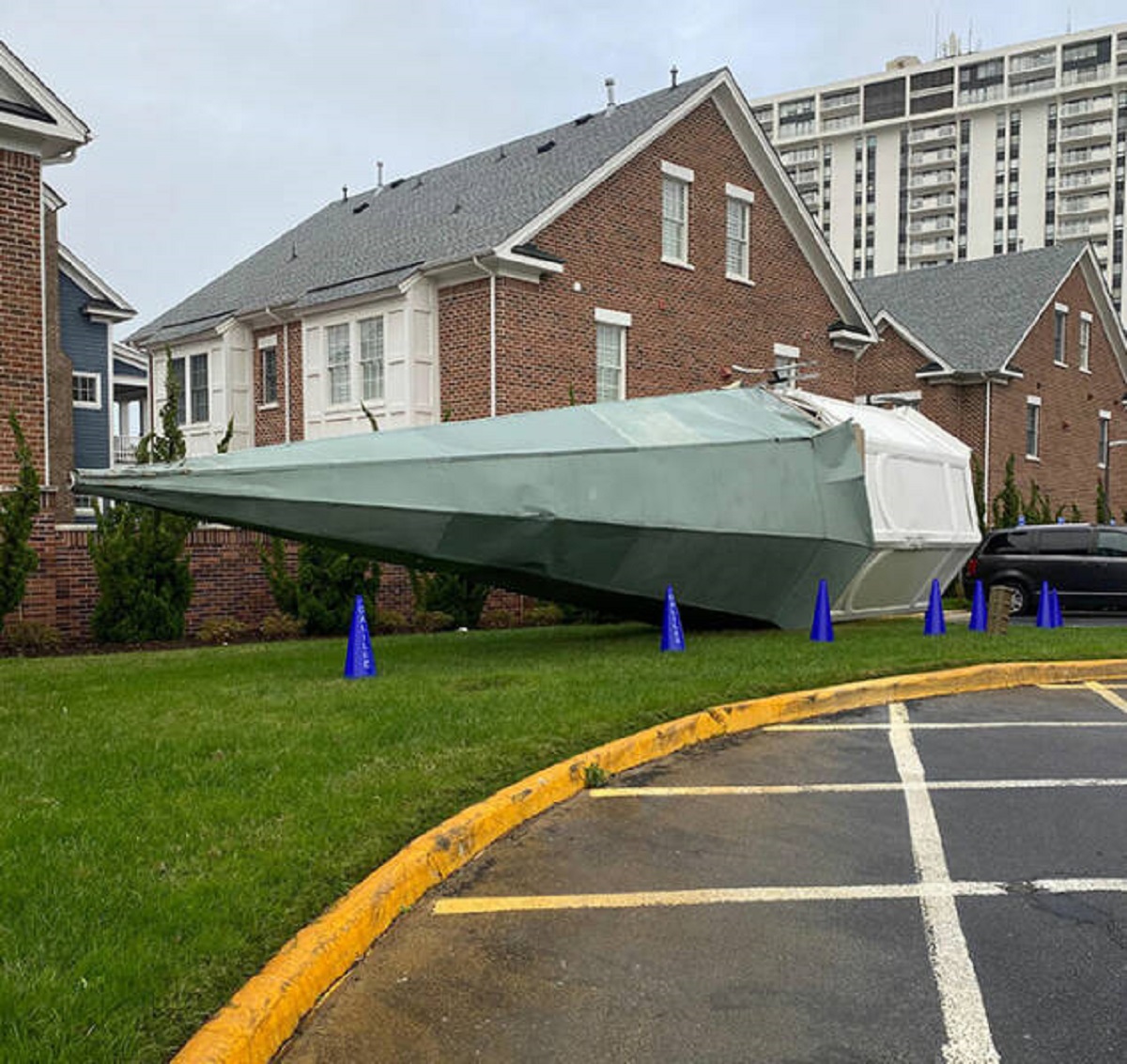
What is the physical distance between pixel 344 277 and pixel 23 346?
9.23m

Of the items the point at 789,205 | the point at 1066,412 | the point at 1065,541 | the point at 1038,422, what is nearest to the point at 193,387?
the point at 789,205

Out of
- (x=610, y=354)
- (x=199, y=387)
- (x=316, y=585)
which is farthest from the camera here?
(x=199, y=387)

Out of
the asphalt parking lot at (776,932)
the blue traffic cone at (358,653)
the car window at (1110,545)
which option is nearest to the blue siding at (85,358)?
the blue traffic cone at (358,653)

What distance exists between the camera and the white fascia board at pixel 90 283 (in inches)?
1051

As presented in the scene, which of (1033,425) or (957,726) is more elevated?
(1033,425)

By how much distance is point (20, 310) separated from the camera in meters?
14.9

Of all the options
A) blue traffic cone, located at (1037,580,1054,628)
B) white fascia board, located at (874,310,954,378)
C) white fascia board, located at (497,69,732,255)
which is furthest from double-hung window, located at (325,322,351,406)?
white fascia board, located at (874,310,954,378)

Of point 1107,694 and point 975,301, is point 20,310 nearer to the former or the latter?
point 1107,694

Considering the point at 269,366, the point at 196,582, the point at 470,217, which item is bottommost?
the point at 196,582

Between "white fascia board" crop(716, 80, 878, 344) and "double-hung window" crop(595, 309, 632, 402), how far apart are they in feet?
18.0

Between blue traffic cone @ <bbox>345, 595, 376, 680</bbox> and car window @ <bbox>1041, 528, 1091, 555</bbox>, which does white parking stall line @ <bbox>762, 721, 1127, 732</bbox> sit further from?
car window @ <bbox>1041, 528, 1091, 555</bbox>

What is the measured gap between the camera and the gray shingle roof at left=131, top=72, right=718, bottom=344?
21.9 metres

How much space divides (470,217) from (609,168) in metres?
2.92

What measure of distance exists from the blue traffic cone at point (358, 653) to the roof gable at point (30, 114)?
945cm
